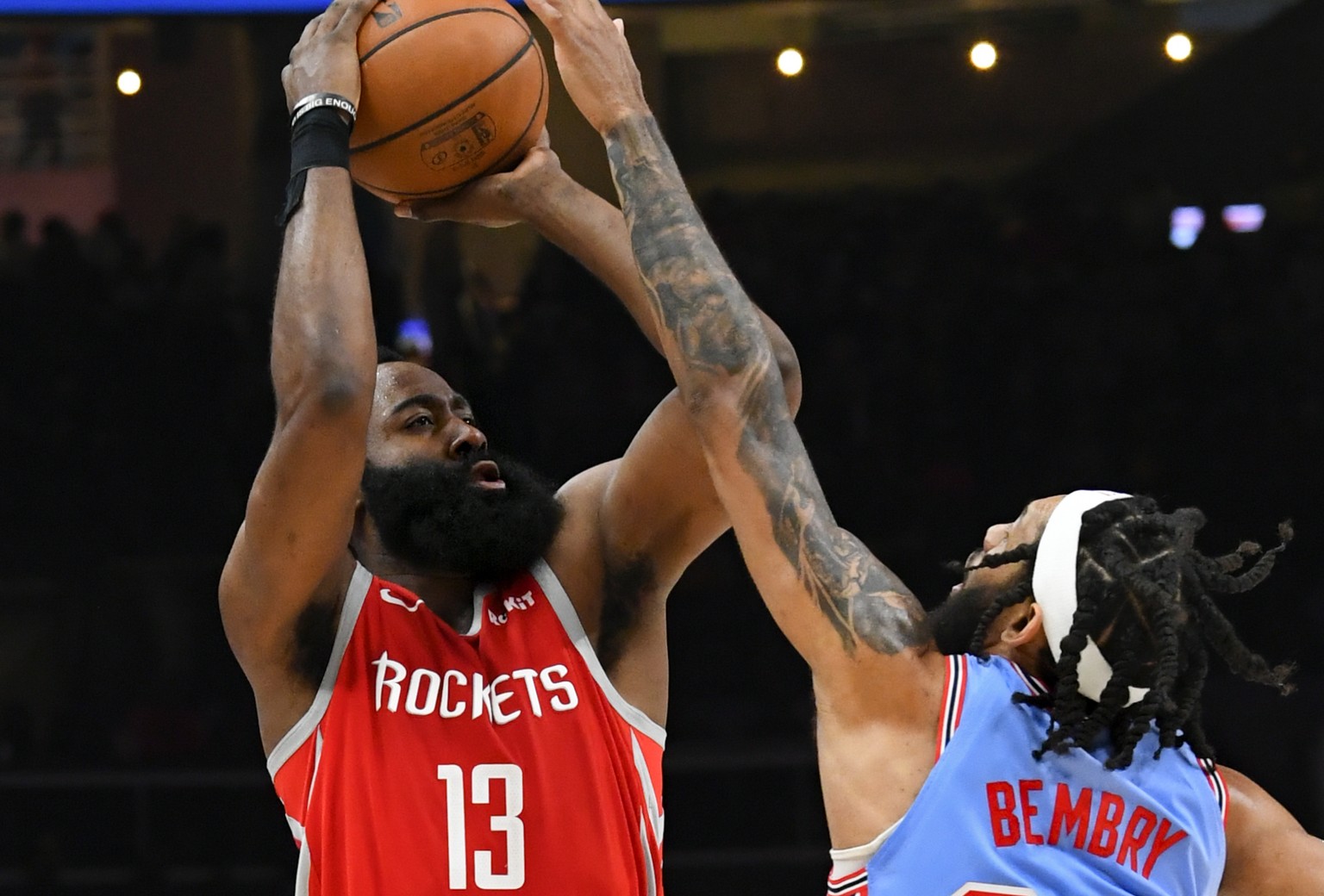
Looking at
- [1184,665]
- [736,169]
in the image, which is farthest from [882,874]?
[736,169]

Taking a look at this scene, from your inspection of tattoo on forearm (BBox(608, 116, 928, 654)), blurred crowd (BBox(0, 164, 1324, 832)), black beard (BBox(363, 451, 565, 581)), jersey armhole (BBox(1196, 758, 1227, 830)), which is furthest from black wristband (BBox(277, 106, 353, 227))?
blurred crowd (BBox(0, 164, 1324, 832))

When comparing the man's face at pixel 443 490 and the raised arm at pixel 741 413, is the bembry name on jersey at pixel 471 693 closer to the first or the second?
the man's face at pixel 443 490

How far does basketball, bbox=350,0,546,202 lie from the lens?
223cm

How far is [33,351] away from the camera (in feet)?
18.5

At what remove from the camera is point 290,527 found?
80.4 inches

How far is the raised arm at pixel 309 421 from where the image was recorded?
2.01 metres

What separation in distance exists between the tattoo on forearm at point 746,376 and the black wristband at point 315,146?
1.24ft

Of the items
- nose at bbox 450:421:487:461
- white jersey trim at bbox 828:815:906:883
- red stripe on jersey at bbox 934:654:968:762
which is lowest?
white jersey trim at bbox 828:815:906:883

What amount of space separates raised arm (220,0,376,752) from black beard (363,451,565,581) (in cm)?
23

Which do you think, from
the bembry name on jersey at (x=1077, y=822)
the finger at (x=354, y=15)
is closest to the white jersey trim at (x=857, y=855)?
the bembry name on jersey at (x=1077, y=822)

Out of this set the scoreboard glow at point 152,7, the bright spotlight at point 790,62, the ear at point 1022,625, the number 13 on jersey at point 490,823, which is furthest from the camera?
the bright spotlight at point 790,62

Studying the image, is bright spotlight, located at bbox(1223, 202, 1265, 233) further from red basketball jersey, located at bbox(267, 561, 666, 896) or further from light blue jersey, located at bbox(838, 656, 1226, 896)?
light blue jersey, located at bbox(838, 656, 1226, 896)

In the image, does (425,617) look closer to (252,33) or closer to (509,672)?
(509,672)

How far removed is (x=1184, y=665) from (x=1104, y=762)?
5.6 inches
